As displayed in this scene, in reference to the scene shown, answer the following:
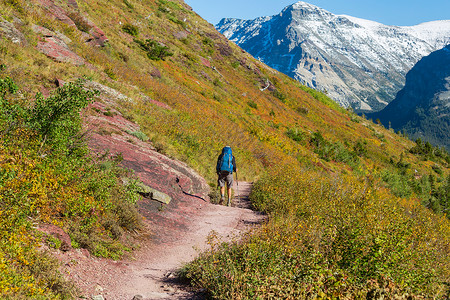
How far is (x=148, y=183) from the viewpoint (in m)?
8.90

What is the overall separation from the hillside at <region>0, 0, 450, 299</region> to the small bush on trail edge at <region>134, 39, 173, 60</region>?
0.16 meters

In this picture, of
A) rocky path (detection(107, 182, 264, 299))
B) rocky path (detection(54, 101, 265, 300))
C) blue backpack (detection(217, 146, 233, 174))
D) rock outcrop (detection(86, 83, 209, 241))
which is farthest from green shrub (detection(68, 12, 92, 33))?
rocky path (detection(107, 182, 264, 299))

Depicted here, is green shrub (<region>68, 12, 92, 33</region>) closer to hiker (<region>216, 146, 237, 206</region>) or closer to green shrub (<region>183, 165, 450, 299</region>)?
hiker (<region>216, 146, 237, 206</region>)

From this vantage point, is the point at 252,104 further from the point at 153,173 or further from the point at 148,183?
the point at 148,183

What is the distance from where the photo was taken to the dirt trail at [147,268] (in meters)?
4.35

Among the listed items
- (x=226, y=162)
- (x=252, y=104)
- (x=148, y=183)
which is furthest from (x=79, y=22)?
(x=252, y=104)

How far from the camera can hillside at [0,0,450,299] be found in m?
3.84

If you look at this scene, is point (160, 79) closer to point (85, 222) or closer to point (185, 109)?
point (185, 109)

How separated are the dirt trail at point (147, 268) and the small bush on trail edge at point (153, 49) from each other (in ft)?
73.0

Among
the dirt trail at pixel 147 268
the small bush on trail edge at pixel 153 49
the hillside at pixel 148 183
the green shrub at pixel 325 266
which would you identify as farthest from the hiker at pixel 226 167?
the small bush on trail edge at pixel 153 49

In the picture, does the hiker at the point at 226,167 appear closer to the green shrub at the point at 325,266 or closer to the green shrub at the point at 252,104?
the green shrub at the point at 325,266

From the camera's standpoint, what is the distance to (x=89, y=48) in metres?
18.0

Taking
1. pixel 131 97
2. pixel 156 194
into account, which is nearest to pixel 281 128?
pixel 131 97

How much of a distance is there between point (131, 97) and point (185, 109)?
4.37 m
